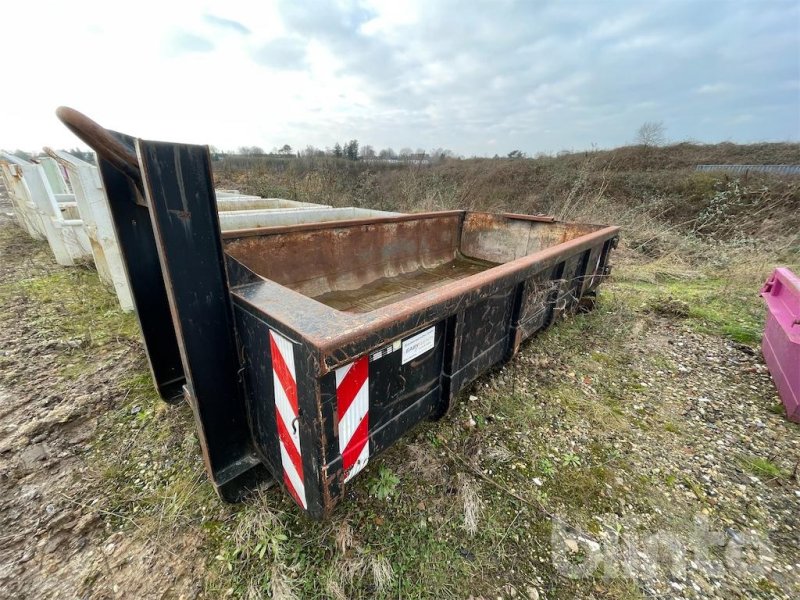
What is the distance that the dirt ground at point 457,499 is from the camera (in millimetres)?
1316

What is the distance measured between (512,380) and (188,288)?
214cm

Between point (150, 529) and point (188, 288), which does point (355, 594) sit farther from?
point (188, 288)

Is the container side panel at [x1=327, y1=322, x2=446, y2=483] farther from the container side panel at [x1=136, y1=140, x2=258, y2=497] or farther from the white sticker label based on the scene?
the container side panel at [x1=136, y1=140, x2=258, y2=497]

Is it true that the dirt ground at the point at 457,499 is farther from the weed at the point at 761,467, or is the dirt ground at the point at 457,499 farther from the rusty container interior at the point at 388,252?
the rusty container interior at the point at 388,252

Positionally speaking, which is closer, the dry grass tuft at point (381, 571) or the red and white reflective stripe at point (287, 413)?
the red and white reflective stripe at point (287, 413)

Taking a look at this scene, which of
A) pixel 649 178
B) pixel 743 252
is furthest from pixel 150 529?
pixel 649 178

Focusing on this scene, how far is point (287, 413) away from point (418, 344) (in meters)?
0.57

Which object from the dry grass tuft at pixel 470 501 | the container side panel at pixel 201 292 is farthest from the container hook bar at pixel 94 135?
the dry grass tuft at pixel 470 501

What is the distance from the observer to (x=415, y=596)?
1.26 metres

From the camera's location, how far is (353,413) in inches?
48.0

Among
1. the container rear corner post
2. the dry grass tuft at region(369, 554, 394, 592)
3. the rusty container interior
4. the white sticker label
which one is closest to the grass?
the dry grass tuft at region(369, 554, 394, 592)

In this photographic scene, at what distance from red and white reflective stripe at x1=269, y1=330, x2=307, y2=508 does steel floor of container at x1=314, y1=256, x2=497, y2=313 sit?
1.70 metres

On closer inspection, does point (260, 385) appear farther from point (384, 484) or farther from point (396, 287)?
point (396, 287)

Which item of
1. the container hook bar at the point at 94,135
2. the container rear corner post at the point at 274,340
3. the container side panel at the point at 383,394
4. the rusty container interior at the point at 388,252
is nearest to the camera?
the container hook bar at the point at 94,135
